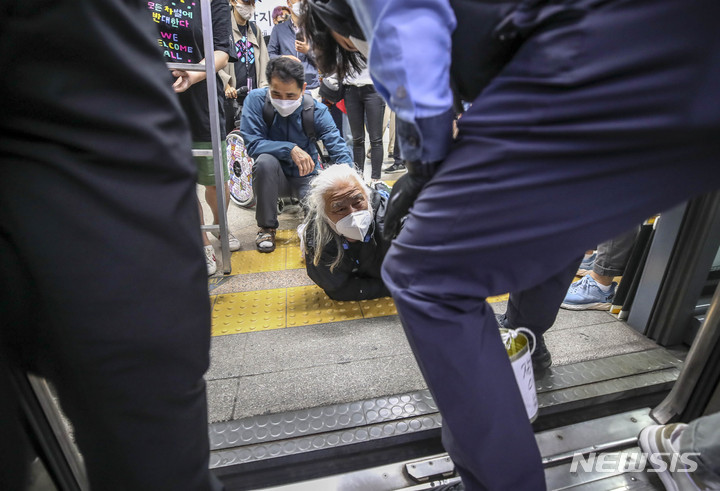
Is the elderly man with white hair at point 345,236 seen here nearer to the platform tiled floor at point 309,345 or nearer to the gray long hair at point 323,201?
the gray long hair at point 323,201

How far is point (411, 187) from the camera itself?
0.88 meters

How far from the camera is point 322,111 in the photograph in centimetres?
322

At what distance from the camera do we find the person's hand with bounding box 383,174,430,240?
86cm

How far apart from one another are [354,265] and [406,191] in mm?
1382

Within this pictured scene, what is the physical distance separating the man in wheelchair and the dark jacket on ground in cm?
81

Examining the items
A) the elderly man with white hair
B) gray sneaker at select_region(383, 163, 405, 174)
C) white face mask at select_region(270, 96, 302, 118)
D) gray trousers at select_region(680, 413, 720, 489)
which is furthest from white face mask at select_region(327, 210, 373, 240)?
gray sneaker at select_region(383, 163, 405, 174)

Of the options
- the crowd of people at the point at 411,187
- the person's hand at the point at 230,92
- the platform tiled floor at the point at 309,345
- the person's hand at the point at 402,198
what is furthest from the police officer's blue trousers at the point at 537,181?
the person's hand at the point at 230,92

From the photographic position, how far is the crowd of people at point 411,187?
0.46m

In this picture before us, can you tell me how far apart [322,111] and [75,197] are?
2947 millimetres

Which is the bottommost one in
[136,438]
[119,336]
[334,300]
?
[334,300]

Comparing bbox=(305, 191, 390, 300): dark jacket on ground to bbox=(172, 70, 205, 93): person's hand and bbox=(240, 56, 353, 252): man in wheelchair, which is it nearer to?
bbox=(240, 56, 353, 252): man in wheelchair

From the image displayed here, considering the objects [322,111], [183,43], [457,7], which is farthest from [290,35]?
[457,7]

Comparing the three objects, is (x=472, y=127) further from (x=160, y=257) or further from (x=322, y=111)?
(x=322, y=111)

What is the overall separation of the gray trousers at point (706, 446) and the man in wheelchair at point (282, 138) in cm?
248
